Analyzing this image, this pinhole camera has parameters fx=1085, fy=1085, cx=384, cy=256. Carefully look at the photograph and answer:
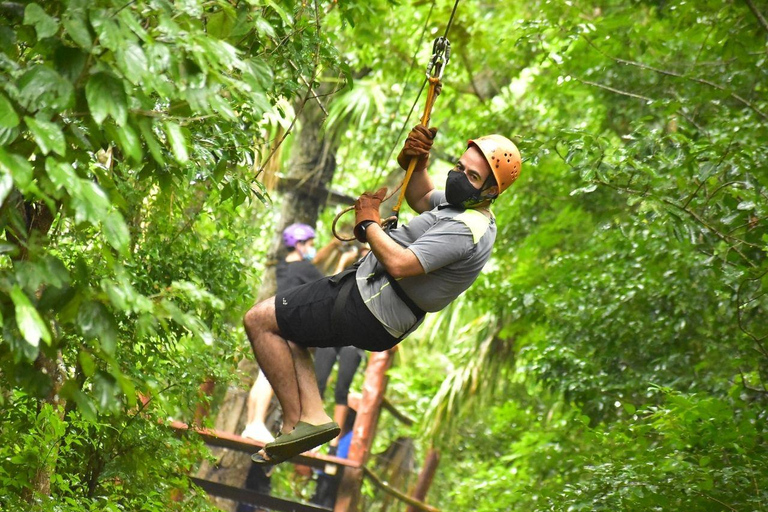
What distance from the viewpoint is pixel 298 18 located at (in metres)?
4.36

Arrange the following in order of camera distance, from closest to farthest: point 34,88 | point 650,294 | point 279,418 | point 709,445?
point 34,88 < point 709,445 < point 650,294 < point 279,418

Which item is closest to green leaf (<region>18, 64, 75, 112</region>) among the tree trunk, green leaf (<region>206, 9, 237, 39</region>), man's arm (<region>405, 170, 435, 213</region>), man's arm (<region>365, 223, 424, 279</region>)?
green leaf (<region>206, 9, 237, 39</region>)

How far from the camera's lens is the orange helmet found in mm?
4094

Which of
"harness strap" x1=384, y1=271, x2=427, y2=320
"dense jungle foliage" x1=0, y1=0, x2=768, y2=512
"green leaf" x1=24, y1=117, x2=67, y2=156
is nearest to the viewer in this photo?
"green leaf" x1=24, y1=117, x2=67, y2=156

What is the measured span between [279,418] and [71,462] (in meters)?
Answer: 5.16

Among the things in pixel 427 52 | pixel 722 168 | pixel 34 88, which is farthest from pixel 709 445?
pixel 427 52

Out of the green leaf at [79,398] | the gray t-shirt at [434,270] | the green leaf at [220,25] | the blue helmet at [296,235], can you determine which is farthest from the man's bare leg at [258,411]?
the green leaf at [79,398]

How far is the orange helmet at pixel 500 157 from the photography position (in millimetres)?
4094

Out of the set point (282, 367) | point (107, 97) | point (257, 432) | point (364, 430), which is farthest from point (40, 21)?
point (364, 430)

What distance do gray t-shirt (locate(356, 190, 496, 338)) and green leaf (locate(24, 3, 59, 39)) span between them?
184cm

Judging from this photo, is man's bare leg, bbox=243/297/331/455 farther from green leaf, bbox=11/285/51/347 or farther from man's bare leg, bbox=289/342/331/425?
green leaf, bbox=11/285/51/347

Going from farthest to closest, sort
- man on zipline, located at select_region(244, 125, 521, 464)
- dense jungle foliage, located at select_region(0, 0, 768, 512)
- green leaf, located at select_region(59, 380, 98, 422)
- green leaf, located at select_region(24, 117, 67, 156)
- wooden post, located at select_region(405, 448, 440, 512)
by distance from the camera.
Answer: wooden post, located at select_region(405, 448, 440, 512) < man on zipline, located at select_region(244, 125, 521, 464) < green leaf, located at select_region(59, 380, 98, 422) < dense jungle foliage, located at select_region(0, 0, 768, 512) < green leaf, located at select_region(24, 117, 67, 156)

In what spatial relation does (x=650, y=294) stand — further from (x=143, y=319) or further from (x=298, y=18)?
(x=143, y=319)

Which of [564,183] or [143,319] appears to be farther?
[564,183]
